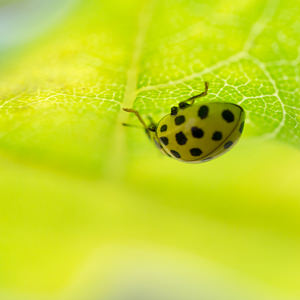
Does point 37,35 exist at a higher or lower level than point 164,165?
lower

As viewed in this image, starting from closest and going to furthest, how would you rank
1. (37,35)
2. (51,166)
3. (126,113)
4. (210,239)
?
(37,35) < (126,113) < (51,166) < (210,239)

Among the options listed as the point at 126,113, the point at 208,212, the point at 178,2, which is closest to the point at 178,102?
the point at 126,113

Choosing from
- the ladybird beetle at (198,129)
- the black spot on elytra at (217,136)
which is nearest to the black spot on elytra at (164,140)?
the ladybird beetle at (198,129)

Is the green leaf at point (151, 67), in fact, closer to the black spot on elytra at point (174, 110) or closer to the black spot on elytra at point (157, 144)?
the black spot on elytra at point (174, 110)

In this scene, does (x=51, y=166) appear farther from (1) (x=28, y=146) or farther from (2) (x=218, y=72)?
(2) (x=218, y=72)

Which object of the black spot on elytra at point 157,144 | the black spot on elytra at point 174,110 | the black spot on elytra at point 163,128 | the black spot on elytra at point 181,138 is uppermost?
the black spot on elytra at point 157,144

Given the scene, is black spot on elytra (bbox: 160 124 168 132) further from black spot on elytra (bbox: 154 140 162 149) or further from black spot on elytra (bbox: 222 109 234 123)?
black spot on elytra (bbox: 222 109 234 123)
